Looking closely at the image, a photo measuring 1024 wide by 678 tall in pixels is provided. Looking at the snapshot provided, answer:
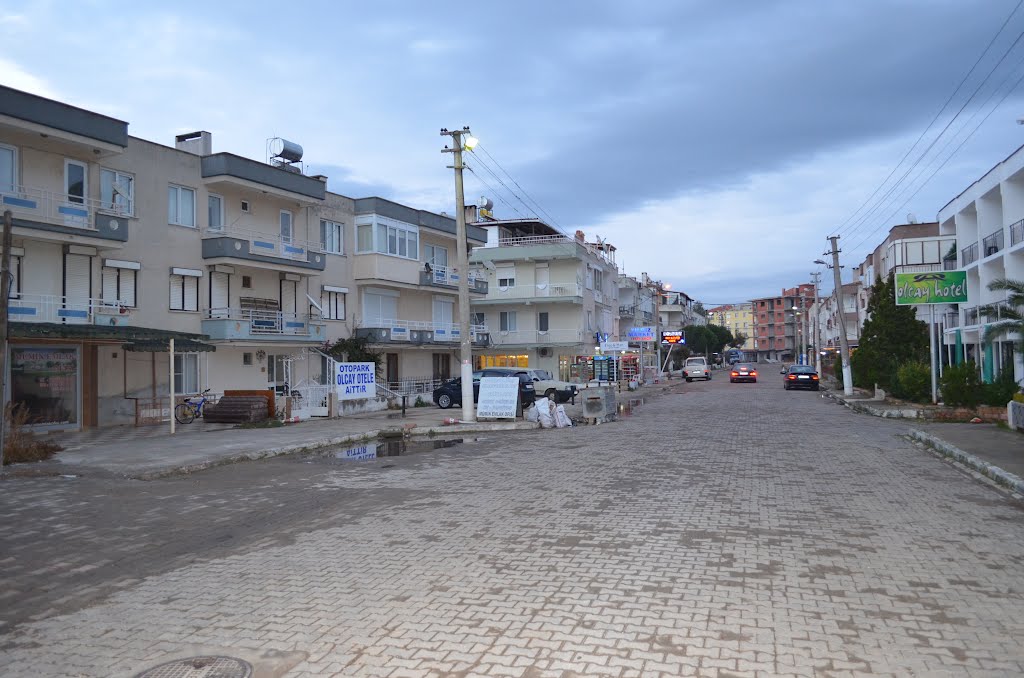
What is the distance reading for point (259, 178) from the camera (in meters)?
28.0

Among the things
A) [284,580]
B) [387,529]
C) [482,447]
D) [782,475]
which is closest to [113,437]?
[482,447]

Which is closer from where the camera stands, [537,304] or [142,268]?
[142,268]

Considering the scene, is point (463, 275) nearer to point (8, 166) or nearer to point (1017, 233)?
point (8, 166)

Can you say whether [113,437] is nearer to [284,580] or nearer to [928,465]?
[284,580]

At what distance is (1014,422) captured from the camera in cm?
1784

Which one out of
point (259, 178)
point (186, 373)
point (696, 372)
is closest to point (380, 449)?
point (186, 373)

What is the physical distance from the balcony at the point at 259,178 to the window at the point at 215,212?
0.71 metres

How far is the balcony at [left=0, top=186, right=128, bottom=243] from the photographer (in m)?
20.1

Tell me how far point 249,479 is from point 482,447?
19.9ft

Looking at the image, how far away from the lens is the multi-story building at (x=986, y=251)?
92.2 ft

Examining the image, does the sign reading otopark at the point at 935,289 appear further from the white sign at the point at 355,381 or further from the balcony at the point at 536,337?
the balcony at the point at 536,337

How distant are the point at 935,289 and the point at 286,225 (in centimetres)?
2669

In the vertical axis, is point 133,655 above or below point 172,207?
below

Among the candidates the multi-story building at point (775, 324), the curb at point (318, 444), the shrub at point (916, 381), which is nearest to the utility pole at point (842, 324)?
the shrub at point (916, 381)
